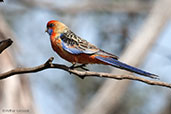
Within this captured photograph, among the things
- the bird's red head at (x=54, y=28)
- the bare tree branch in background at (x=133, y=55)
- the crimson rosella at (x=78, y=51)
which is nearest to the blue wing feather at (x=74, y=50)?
the crimson rosella at (x=78, y=51)

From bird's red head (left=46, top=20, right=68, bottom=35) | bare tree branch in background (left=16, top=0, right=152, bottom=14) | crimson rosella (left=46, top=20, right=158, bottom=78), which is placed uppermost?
bare tree branch in background (left=16, top=0, right=152, bottom=14)

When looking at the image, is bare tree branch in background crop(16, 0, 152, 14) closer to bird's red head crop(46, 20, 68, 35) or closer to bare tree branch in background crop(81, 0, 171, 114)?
bare tree branch in background crop(81, 0, 171, 114)

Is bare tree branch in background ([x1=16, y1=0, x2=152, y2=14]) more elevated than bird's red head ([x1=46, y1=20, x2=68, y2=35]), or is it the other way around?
bare tree branch in background ([x1=16, y1=0, x2=152, y2=14])

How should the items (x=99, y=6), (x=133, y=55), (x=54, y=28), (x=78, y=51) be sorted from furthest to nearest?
(x=99, y=6) < (x=133, y=55) < (x=54, y=28) < (x=78, y=51)

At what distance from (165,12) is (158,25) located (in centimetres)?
48

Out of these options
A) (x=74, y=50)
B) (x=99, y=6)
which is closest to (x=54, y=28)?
(x=74, y=50)

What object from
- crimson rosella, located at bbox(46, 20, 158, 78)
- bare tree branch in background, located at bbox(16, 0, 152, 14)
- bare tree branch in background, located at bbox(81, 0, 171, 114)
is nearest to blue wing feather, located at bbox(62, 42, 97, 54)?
crimson rosella, located at bbox(46, 20, 158, 78)

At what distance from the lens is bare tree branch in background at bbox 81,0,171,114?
7.23 meters

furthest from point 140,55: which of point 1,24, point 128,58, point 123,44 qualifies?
point 1,24

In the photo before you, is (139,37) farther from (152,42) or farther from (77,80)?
(77,80)

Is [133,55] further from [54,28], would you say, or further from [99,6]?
[54,28]

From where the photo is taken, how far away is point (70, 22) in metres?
9.85

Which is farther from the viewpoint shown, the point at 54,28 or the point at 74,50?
the point at 54,28

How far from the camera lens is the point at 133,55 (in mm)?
7793
